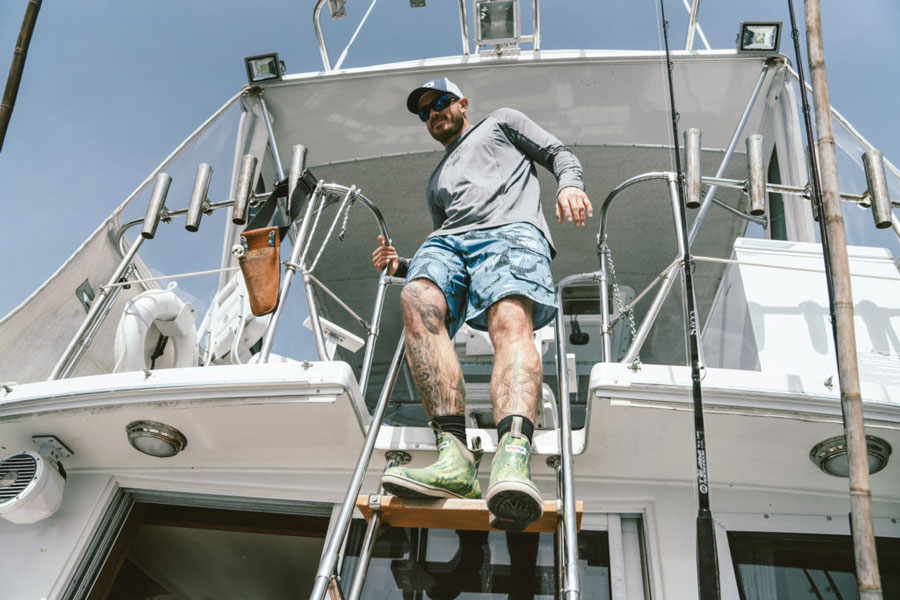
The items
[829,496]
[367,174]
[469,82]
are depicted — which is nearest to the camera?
[829,496]

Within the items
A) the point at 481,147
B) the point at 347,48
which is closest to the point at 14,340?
the point at 481,147

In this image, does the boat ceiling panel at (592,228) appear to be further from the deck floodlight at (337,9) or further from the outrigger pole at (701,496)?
the outrigger pole at (701,496)

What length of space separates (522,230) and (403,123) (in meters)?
2.41

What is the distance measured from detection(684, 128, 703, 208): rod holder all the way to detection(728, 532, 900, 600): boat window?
931 millimetres

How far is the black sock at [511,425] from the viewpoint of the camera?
1.50m

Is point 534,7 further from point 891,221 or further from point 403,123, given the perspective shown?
point 891,221

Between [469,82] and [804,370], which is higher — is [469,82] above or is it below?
above

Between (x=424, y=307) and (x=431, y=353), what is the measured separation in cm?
12

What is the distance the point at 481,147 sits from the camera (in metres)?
2.15

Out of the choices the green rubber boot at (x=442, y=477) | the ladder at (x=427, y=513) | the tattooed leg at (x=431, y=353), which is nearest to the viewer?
the ladder at (x=427, y=513)

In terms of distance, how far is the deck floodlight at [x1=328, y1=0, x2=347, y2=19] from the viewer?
4.35 meters

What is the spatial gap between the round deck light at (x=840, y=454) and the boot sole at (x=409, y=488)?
1056mm

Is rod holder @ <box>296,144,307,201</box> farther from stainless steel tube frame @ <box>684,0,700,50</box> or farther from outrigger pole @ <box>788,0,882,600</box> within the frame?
stainless steel tube frame @ <box>684,0,700,50</box>

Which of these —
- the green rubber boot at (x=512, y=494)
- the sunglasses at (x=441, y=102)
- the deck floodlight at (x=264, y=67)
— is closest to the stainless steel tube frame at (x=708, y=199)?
the green rubber boot at (x=512, y=494)
